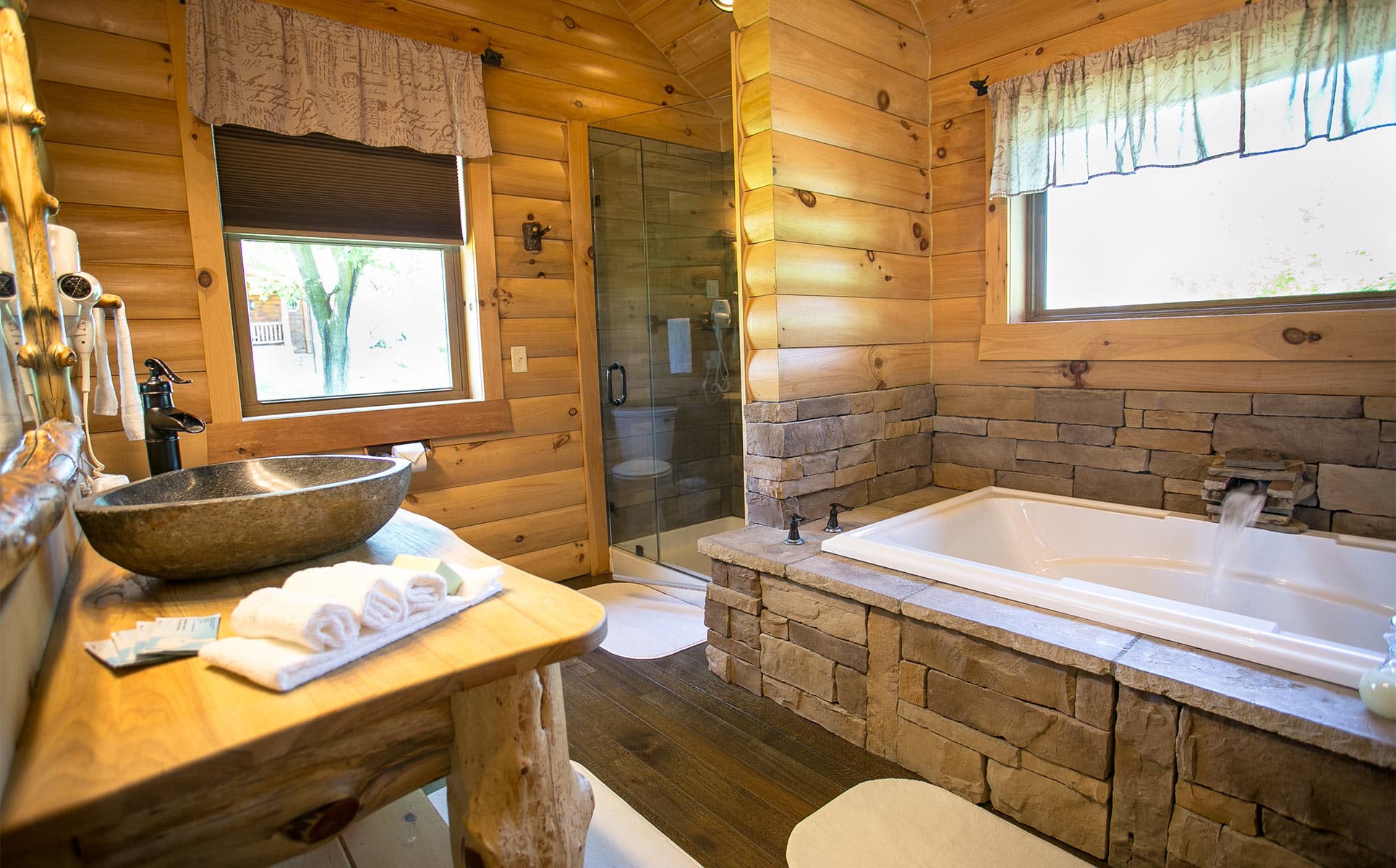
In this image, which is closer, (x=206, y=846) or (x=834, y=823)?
(x=206, y=846)

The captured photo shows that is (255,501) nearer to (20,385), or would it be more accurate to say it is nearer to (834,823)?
(20,385)

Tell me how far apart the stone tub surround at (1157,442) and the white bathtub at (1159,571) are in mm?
120

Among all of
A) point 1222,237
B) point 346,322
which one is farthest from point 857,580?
point 346,322

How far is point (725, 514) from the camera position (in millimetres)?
3420

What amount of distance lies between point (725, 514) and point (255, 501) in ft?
8.32

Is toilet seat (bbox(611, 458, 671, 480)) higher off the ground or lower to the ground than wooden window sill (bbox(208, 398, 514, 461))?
lower

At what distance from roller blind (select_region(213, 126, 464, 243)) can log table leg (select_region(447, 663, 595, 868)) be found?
2337mm

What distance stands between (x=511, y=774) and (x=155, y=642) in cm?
45

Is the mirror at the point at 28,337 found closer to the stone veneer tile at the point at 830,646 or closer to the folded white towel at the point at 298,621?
the folded white towel at the point at 298,621

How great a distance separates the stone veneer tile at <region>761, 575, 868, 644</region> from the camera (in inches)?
80.3

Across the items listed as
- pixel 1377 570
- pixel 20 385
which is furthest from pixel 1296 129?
pixel 20 385

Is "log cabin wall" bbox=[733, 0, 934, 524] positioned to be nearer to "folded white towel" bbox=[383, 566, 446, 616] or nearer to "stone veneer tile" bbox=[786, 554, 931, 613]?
"stone veneer tile" bbox=[786, 554, 931, 613]

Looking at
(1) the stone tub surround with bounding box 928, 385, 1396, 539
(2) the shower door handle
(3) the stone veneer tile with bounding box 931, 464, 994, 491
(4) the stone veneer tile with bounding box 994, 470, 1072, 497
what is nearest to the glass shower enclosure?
(2) the shower door handle

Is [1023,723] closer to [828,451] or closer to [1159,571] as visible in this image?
[1159,571]
